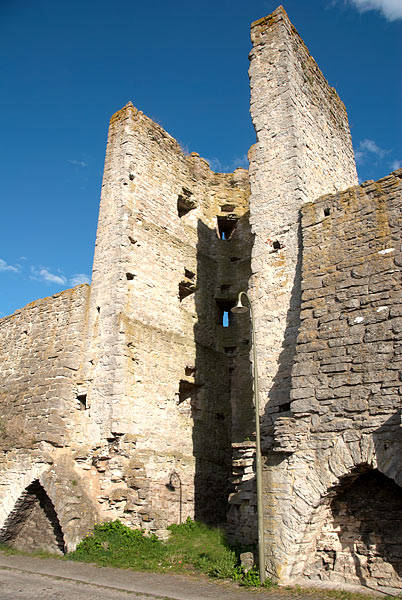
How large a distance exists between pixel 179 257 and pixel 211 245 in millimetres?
2125

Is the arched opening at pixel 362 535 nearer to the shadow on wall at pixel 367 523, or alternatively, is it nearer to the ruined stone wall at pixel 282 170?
the shadow on wall at pixel 367 523

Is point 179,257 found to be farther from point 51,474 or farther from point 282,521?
point 282,521

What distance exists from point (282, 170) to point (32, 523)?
9897 mm

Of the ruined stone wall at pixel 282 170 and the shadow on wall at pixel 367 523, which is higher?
the ruined stone wall at pixel 282 170

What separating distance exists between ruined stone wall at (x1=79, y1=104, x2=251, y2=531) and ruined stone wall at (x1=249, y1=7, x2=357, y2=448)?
3333mm

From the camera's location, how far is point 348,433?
7.19m

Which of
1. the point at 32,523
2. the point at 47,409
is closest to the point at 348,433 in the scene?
the point at 47,409

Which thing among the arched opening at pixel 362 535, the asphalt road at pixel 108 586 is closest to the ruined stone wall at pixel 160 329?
the asphalt road at pixel 108 586

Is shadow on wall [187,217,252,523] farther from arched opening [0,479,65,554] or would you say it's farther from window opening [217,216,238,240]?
arched opening [0,479,65,554]

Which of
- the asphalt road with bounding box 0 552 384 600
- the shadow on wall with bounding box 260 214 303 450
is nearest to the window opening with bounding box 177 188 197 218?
the shadow on wall with bounding box 260 214 303 450

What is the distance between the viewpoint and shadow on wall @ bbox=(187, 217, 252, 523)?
1294 centimetres

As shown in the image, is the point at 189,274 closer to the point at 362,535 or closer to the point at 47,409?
the point at 47,409

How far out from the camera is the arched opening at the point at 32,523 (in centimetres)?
1066

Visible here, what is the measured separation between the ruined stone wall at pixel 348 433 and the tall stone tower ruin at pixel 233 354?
27 millimetres
